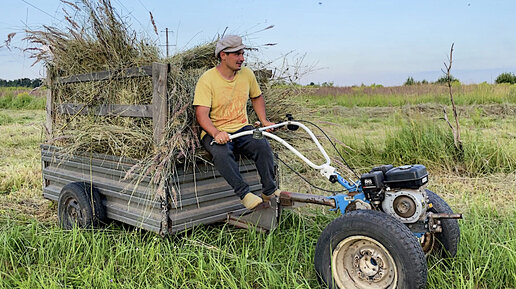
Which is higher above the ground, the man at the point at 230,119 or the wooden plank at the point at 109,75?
the wooden plank at the point at 109,75

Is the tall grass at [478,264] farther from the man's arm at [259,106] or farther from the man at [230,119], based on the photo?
the man's arm at [259,106]

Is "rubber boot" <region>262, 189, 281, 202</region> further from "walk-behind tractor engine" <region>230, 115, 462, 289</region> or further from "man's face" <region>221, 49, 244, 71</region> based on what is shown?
"man's face" <region>221, 49, 244, 71</region>

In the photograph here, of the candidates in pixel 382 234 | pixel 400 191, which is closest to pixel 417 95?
pixel 400 191

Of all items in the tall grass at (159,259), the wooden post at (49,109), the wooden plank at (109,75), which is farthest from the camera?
the wooden post at (49,109)

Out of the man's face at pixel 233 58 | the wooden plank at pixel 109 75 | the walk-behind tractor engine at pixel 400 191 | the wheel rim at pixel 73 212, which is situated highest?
the man's face at pixel 233 58

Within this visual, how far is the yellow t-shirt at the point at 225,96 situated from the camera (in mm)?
3732

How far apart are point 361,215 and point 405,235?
0.91 ft

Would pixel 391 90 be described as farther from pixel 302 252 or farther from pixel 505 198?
pixel 302 252

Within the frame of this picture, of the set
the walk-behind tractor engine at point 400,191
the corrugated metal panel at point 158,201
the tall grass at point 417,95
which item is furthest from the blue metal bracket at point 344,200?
the tall grass at point 417,95

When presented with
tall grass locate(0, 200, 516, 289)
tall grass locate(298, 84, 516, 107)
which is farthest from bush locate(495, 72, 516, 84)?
tall grass locate(0, 200, 516, 289)

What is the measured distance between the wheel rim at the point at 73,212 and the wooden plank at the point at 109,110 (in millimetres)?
850

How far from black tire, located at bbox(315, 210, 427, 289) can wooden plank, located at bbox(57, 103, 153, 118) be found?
1841 mm

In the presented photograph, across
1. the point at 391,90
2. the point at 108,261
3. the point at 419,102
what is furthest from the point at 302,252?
the point at 391,90

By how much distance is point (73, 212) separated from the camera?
14.0 feet
